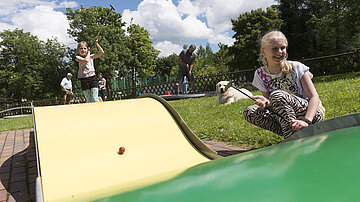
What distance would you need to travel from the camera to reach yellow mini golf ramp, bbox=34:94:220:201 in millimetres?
1816

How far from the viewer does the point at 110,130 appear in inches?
93.2

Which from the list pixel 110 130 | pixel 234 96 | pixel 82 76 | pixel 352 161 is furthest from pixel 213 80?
pixel 352 161

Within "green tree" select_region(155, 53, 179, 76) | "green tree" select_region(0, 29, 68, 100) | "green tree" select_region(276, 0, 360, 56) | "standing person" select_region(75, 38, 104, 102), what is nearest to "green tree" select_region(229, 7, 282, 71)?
"green tree" select_region(276, 0, 360, 56)

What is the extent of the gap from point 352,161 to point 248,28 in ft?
110

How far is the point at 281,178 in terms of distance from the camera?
79 cm

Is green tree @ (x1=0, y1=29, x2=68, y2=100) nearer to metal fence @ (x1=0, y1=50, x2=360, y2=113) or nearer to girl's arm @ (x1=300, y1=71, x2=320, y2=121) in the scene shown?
metal fence @ (x1=0, y1=50, x2=360, y2=113)

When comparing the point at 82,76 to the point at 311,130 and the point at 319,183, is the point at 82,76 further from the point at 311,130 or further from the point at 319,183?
the point at 319,183

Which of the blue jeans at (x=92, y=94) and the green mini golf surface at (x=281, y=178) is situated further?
the blue jeans at (x=92, y=94)

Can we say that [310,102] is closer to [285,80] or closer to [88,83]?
[285,80]

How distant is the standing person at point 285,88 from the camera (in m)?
2.25

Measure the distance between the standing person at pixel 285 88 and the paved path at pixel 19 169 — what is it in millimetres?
1028

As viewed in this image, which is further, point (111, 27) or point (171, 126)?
point (111, 27)

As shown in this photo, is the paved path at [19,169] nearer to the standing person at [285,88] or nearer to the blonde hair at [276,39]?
the standing person at [285,88]

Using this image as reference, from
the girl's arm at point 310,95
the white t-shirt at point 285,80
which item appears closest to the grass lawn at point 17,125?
the white t-shirt at point 285,80
